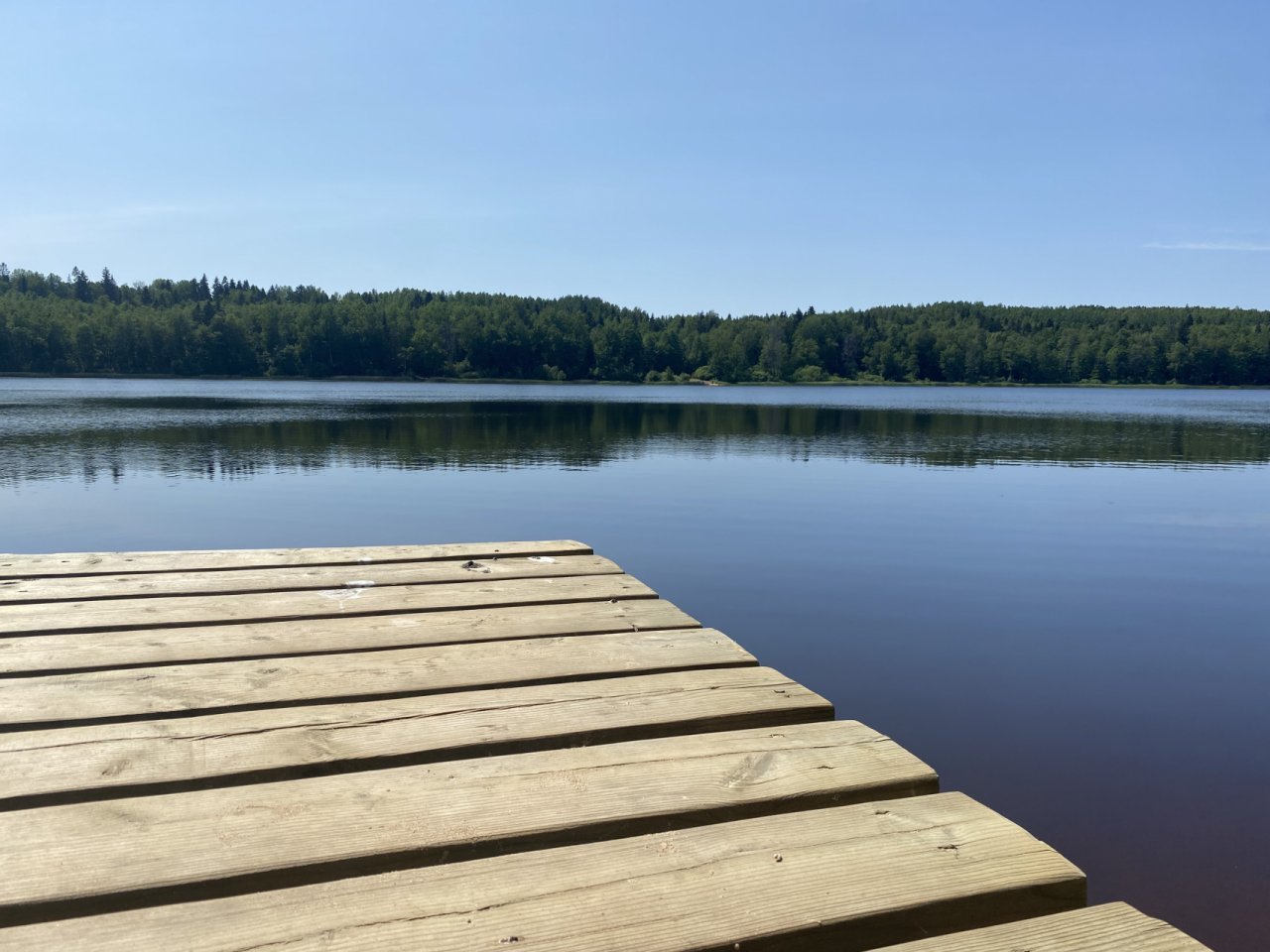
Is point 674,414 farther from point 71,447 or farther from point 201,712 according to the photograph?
point 201,712

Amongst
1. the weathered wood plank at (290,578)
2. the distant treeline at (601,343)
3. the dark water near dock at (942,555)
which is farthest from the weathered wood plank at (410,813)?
the distant treeline at (601,343)

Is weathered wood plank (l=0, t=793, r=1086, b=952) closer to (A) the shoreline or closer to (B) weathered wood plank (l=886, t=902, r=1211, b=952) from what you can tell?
(B) weathered wood plank (l=886, t=902, r=1211, b=952)

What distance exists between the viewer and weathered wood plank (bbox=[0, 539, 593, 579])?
3.72 metres

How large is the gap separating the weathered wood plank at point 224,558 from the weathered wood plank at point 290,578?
0.08m

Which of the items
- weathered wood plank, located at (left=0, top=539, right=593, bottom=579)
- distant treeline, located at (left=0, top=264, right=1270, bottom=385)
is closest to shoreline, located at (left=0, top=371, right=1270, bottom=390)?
distant treeline, located at (left=0, top=264, right=1270, bottom=385)

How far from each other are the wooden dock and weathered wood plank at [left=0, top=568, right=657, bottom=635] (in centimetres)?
7

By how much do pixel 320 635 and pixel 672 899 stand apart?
180cm

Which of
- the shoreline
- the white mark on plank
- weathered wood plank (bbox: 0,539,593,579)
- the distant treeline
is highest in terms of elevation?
the distant treeline

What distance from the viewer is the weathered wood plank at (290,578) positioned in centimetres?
336

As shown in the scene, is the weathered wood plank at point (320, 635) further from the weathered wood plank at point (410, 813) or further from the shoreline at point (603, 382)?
the shoreline at point (603, 382)

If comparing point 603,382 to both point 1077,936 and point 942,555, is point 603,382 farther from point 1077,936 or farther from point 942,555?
point 1077,936

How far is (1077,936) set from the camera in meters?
1.44

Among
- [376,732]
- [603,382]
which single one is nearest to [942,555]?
[376,732]

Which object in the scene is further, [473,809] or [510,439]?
[510,439]
